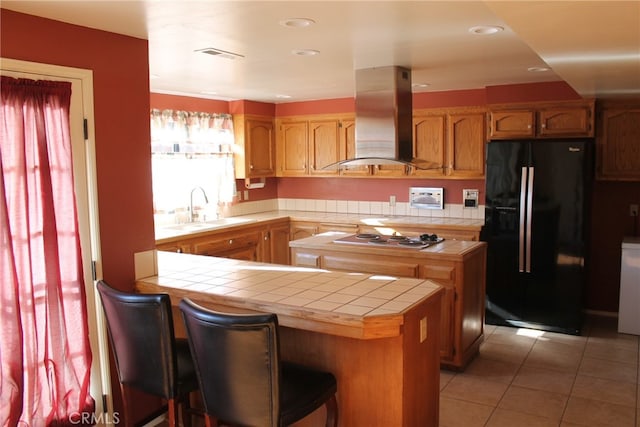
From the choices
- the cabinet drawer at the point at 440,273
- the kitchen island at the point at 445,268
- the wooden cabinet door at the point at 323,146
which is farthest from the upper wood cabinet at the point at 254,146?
the cabinet drawer at the point at 440,273

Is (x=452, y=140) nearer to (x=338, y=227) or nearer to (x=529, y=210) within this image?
(x=529, y=210)

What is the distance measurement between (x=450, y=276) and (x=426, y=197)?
232 centimetres

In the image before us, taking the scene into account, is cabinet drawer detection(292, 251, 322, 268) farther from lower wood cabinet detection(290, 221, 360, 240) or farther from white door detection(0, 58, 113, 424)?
white door detection(0, 58, 113, 424)

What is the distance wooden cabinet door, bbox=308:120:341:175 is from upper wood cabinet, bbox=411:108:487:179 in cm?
103

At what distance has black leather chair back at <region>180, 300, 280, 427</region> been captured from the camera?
205 centimetres

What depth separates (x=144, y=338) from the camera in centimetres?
242

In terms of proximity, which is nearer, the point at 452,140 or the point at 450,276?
the point at 450,276

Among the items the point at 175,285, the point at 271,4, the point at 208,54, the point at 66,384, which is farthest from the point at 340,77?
the point at 66,384

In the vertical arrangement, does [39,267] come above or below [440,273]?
above

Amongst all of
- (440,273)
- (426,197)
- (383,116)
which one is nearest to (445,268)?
(440,273)

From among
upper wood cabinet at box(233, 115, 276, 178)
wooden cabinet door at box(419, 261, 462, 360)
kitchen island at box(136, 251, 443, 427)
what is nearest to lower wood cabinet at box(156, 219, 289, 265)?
upper wood cabinet at box(233, 115, 276, 178)

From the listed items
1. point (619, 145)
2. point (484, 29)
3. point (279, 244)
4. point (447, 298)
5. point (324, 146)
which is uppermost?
point (484, 29)

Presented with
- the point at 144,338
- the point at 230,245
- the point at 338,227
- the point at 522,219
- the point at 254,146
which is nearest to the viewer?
the point at 144,338

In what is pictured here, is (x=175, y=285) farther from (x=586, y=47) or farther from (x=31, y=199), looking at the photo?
(x=586, y=47)
